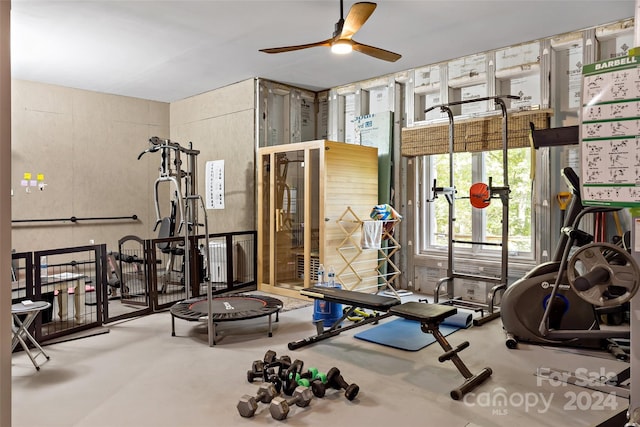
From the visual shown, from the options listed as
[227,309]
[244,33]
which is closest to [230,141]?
[244,33]

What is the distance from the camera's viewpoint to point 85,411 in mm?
2742

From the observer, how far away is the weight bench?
3.13 m

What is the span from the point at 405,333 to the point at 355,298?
86 cm

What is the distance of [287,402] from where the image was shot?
8.98 ft

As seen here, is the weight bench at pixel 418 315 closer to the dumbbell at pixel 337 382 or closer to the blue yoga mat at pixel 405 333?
the blue yoga mat at pixel 405 333

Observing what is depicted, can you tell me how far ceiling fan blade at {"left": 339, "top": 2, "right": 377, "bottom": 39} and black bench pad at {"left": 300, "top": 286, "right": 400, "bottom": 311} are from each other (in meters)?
2.22

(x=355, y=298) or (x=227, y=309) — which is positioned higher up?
(x=355, y=298)

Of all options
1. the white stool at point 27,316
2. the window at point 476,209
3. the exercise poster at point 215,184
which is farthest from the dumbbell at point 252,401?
the exercise poster at point 215,184

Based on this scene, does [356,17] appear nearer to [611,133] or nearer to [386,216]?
[611,133]

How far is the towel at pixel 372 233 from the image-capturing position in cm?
570

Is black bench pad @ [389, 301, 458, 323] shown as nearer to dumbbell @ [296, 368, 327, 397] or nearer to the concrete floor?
the concrete floor

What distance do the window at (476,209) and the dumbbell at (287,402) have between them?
118 inches

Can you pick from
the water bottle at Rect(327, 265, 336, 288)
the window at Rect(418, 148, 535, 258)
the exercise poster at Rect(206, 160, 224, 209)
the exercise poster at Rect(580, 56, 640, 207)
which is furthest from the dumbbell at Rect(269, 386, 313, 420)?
the exercise poster at Rect(206, 160, 224, 209)

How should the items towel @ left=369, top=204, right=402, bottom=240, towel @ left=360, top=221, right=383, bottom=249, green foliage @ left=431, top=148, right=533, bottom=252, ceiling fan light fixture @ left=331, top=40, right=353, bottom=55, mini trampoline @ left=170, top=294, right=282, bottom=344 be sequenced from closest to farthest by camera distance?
ceiling fan light fixture @ left=331, top=40, right=353, bottom=55, mini trampoline @ left=170, top=294, right=282, bottom=344, green foliage @ left=431, top=148, right=533, bottom=252, towel @ left=360, top=221, right=383, bottom=249, towel @ left=369, top=204, right=402, bottom=240
